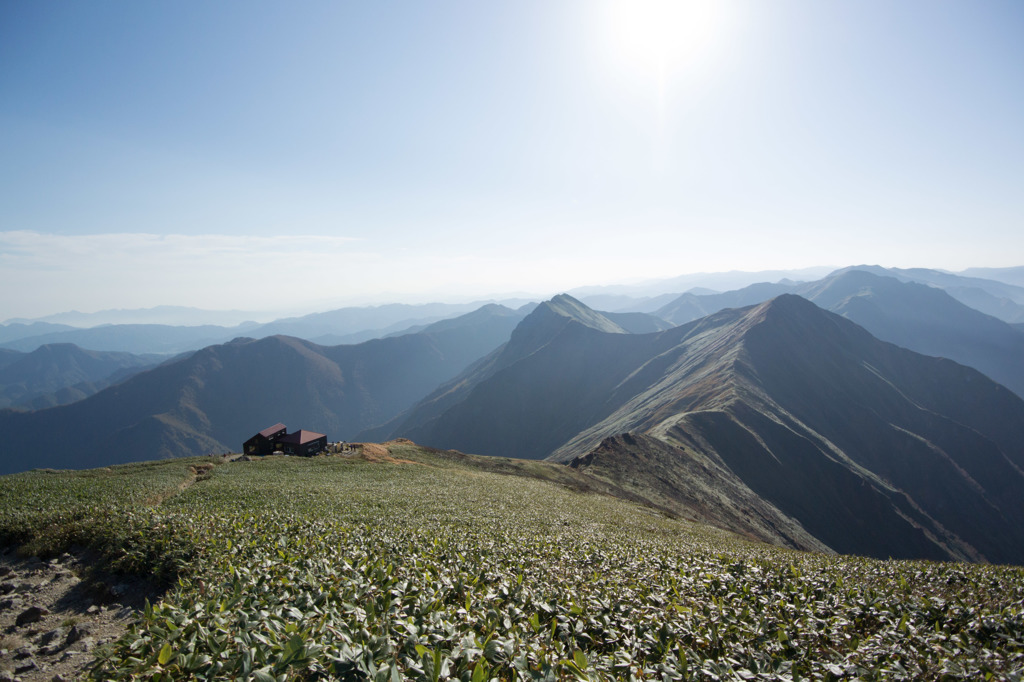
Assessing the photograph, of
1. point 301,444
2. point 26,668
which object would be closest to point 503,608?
point 26,668

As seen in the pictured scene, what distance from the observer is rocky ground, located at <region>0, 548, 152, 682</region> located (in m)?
7.93

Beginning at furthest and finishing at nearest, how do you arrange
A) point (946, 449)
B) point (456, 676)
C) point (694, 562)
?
1. point (946, 449)
2. point (694, 562)
3. point (456, 676)

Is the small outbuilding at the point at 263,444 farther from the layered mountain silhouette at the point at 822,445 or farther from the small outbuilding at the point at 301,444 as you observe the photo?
the layered mountain silhouette at the point at 822,445

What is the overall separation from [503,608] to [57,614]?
11.1 m

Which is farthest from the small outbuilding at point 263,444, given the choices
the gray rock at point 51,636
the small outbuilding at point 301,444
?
the gray rock at point 51,636

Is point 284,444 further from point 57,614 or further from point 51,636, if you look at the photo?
point 51,636

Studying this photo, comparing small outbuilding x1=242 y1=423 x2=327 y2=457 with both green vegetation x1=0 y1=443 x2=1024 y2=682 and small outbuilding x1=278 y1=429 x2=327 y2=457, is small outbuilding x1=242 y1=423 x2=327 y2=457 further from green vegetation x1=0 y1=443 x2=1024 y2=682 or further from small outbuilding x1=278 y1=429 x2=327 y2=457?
green vegetation x1=0 y1=443 x2=1024 y2=682

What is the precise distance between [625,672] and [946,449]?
21291 cm

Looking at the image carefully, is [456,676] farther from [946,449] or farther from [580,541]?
[946,449]

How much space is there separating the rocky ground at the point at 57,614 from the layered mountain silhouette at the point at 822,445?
6417 centimetres

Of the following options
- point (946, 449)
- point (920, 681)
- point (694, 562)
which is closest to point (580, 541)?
point (694, 562)

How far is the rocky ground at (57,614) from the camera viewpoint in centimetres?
793

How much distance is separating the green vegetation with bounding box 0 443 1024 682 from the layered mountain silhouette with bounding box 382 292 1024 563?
56.3m

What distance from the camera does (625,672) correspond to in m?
A: 6.07
